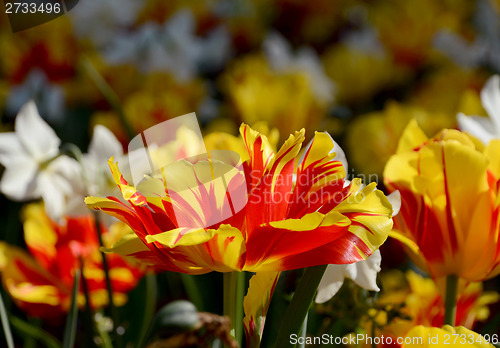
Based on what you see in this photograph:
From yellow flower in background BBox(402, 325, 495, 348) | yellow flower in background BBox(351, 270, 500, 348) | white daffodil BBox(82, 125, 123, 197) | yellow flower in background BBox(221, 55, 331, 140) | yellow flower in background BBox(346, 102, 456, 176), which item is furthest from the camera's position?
yellow flower in background BBox(221, 55, 331, 140)

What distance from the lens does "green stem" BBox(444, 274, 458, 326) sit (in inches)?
14.4

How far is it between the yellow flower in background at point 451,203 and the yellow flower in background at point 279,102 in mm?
553

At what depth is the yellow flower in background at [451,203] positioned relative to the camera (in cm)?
34

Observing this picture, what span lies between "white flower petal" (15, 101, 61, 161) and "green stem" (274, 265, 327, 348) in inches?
11.2

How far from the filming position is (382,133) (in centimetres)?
83

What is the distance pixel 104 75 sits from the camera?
1127 mm

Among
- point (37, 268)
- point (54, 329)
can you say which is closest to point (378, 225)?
point (37, 268)

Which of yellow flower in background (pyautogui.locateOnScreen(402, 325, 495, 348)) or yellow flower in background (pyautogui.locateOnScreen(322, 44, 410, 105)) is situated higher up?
yellow flower in background (pyautogui.locateOnScreen(402, 325, 495, 348))

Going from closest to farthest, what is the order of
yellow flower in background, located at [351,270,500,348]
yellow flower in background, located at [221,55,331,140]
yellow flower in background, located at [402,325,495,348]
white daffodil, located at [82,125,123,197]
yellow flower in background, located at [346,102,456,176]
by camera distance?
yellow flower in background, located at [402,325,495,348] → yellow flower in background, located at [351,270,500,348] → white daffodil, located at [82,125,123,197] → yellow flower in background, located at [346,102,456,176] → yellow flower in background, located at [221,55,331,140]

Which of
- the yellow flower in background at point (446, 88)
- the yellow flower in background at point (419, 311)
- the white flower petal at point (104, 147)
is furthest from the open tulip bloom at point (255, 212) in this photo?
the yellow flower in background at point (446, 88)

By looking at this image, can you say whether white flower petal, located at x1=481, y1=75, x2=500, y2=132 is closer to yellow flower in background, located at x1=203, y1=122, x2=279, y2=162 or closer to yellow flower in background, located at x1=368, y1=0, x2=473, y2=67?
yellow flower in background, located at x1=203, y1=122, x2=279, y2=162

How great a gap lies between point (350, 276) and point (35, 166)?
0.93 feet
